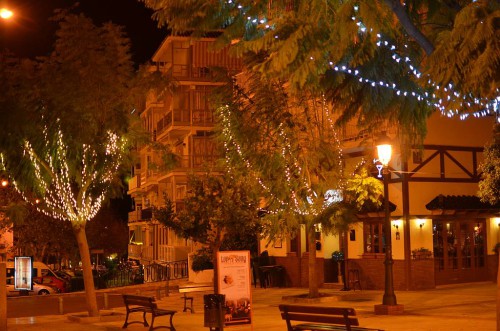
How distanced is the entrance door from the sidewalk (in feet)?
1.67

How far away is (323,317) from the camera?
44.1 feet

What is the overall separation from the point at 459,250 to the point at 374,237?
3151 millimetres

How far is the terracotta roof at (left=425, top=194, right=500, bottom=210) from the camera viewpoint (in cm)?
2756

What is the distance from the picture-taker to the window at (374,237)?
2870 cm

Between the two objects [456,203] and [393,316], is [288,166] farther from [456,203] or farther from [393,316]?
[456,203]

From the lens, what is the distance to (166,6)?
9570 millimetres

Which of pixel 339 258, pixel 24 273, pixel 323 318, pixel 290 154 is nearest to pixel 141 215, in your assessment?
pixel 339 258

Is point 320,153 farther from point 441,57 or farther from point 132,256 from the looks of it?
point 132,256

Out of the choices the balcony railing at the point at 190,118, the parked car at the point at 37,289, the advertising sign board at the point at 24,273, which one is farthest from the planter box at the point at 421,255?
the balcony railing at the point at 190,118

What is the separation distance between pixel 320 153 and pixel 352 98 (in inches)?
510

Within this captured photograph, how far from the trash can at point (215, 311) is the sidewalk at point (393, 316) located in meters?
1.99

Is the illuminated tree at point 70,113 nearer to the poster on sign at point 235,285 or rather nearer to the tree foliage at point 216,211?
the poster on sign at point 235,285

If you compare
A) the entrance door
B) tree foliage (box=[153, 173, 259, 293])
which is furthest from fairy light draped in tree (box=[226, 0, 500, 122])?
the entrance door

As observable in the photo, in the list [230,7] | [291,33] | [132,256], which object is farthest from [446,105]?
[132,256]
